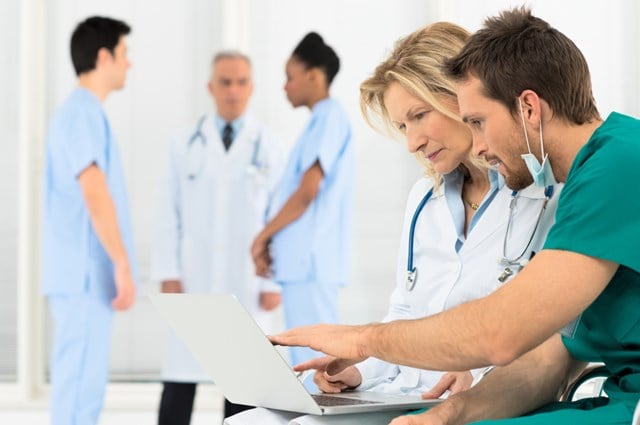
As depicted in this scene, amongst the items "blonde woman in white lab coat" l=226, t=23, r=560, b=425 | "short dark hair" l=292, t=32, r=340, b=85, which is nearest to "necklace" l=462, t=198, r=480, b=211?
"blonde woman in white lab coat" l=226, t=23, r=560, b=425

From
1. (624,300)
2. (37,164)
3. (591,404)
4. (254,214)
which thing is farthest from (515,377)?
(37,164)

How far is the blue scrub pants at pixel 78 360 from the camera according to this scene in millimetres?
3369

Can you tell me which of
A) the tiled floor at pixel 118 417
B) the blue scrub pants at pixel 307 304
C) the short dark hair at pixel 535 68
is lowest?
the tiled floor at pixel 118 417

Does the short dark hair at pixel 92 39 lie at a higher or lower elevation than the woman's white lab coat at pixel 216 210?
higher

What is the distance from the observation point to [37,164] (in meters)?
4.20

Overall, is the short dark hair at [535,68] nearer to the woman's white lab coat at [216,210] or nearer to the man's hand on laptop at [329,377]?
the man's hand on laptop at [329,377]

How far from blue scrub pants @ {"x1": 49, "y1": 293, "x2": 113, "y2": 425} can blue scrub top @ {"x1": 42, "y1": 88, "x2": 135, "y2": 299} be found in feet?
0.18

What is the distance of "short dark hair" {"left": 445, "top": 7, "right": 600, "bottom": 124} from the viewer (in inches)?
50.3

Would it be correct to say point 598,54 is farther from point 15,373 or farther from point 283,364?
point 283,364

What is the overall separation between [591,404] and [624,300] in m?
Result: 0.18

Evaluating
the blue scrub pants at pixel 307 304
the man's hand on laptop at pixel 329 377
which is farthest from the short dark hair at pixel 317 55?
the man's hand on laptop at pixel 329 377

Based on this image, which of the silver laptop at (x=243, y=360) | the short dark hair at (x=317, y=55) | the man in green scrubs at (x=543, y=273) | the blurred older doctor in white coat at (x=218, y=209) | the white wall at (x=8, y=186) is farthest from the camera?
the white wall at (x=8, y=186)

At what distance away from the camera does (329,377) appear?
157 centimetres

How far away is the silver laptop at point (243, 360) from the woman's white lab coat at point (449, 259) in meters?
0.18
